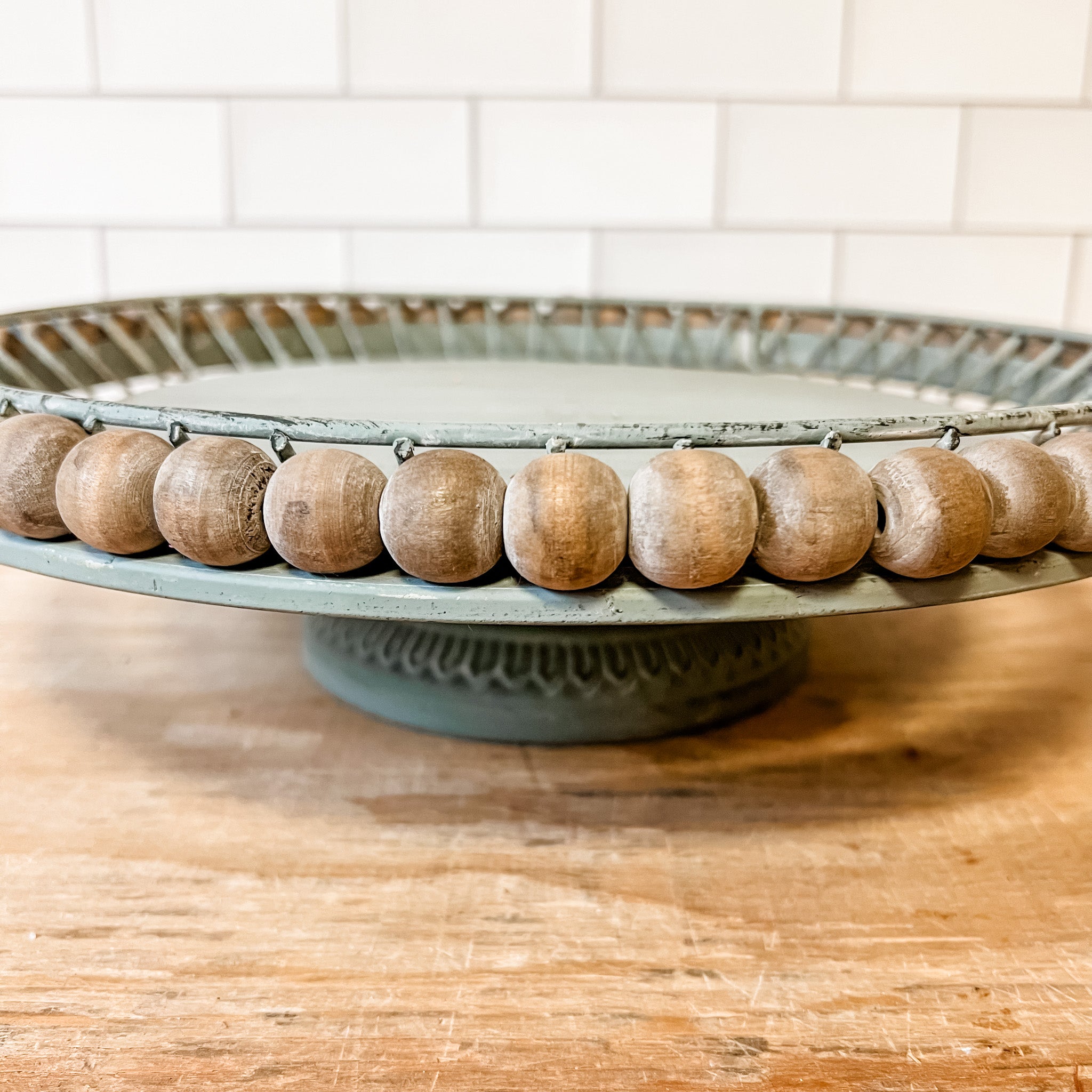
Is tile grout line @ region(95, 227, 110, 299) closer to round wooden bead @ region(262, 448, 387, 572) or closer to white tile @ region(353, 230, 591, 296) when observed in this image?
white tile @ region(353, 230, 591, 296)

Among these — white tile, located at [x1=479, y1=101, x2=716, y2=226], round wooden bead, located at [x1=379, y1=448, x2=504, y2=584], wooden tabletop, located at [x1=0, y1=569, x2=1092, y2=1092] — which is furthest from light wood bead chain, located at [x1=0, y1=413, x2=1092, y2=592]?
white tile, located at [x1=479, y1=101, x2=716, y2=226]

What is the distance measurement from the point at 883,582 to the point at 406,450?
131mm

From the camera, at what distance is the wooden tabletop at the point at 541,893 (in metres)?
0.25

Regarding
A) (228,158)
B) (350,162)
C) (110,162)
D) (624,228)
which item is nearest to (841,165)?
(624,228)

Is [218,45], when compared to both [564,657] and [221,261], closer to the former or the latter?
[221,261]

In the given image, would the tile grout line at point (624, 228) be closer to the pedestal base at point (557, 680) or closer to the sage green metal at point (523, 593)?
the pedestal base at point (557, 680)

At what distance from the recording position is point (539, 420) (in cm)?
43

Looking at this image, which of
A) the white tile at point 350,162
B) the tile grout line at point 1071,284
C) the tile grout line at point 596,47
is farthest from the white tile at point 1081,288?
the white tile at point 350,162

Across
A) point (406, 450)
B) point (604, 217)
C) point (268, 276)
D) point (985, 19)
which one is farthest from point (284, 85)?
point (406, 450)

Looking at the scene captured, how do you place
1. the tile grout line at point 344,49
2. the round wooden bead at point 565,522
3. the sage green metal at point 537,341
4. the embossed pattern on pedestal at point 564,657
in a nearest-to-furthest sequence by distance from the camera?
the round wooden bead at point 565,522, the embossed pattern on pedestal at point 564,657, the sage green metal at point 537,341, the tile grout line at point 344,49

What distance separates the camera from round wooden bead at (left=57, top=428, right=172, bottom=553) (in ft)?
0.87

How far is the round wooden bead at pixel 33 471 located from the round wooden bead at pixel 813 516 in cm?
19

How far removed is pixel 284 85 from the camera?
2.70 feet

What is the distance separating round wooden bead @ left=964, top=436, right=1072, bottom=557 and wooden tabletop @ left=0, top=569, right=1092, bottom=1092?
4.8 inches
